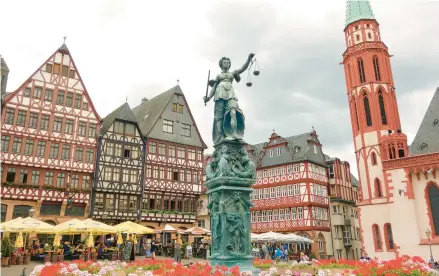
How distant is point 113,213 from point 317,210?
2396cm

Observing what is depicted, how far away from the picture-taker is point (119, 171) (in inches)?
1406

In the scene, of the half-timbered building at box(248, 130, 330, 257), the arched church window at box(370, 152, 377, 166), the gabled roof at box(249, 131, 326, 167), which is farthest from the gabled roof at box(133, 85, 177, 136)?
the arched church window at box(370, 152, 377, 166)

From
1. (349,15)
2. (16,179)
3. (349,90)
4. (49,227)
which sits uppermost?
(349,15)

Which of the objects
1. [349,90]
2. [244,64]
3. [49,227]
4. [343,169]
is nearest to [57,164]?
[49,227]

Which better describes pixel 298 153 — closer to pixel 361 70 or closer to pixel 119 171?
pixel 361 70

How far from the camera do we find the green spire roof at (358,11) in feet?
147

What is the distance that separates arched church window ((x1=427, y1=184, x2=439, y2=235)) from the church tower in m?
3.34

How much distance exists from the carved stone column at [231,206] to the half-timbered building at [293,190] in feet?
117

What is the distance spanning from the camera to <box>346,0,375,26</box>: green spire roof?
1767 inches

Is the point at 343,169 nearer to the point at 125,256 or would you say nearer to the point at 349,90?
the point at 349,90

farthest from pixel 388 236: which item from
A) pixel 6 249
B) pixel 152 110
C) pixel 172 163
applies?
pixel 6 249

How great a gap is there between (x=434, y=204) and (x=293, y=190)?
662 inches

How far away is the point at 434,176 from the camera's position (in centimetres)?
3228

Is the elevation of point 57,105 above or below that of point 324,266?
above
